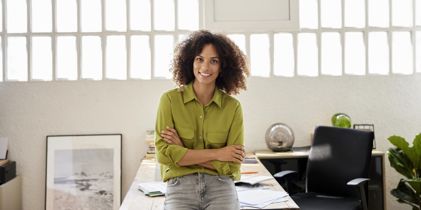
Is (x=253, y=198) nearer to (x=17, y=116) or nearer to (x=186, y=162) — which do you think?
(x=186, y=162)

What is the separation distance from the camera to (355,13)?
4805 millimetres

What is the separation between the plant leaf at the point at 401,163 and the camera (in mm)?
4391

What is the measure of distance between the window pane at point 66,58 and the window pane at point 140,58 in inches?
19.9

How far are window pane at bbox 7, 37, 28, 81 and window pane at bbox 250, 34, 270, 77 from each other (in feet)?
6.54

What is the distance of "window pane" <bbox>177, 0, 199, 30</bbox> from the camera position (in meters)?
4.71

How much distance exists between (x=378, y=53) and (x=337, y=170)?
1.53 metres

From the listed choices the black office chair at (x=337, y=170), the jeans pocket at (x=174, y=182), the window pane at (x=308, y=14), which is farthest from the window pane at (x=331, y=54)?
the jeans pocket at (x=174, y=182)

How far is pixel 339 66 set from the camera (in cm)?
480

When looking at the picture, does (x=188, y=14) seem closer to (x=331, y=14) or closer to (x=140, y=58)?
(x=140, y=58)

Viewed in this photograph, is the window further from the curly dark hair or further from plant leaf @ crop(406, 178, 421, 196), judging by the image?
the curly dark hair

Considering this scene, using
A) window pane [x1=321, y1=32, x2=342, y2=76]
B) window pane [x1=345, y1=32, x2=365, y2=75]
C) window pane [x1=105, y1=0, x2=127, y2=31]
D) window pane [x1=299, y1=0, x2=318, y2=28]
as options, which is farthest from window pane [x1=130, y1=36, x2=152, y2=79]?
window pane [x1=345, y1=32, x2=365, y2=75]

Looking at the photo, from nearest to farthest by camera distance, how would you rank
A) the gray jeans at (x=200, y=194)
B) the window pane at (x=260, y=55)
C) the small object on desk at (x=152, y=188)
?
1. the gray jeans at (x=200, y=194)
2. the small object on desk at (x=152, y=188)
3. the window pane at (x=260, y=55)

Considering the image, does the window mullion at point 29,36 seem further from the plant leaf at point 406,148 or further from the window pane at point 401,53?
the window pane at point 401,53

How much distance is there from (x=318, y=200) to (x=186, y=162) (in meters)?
1.45
